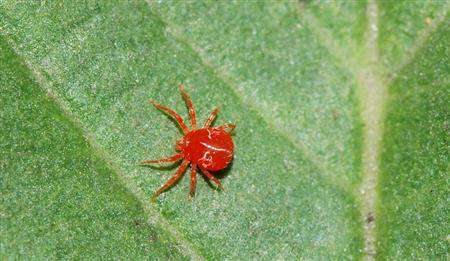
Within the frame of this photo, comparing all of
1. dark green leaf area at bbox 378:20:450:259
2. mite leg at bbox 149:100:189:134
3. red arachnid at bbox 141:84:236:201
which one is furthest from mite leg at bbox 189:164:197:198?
dark green leaf area at bbox 378:20:450:259

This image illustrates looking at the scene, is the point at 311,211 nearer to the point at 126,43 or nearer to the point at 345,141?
the point at 345,141

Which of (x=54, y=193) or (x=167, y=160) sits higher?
(x=54, y=193)

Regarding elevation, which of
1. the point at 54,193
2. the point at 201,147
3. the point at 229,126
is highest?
the point at 54,193

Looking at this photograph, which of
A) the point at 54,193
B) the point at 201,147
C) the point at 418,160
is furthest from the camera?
the point at 201,147

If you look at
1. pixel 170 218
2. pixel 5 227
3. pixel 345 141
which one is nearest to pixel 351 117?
pixel 345 141

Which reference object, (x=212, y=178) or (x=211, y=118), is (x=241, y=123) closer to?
(x=211, y=118)

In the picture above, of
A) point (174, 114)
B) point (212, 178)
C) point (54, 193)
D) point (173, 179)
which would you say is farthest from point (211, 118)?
point (54, 193)

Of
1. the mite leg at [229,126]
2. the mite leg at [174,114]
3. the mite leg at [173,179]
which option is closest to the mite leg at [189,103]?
the mite leg at [174,114]
